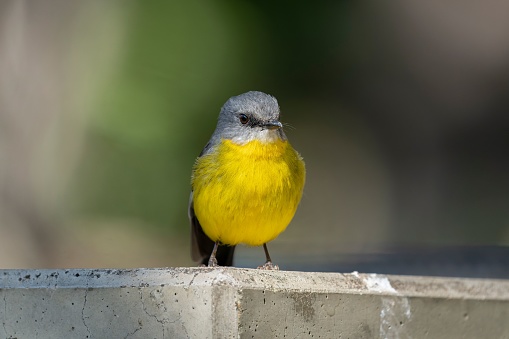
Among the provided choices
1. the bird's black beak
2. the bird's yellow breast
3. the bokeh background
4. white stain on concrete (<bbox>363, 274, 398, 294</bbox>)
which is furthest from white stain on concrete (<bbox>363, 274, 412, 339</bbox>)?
the bokeh background

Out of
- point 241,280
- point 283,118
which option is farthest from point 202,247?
point 283,118

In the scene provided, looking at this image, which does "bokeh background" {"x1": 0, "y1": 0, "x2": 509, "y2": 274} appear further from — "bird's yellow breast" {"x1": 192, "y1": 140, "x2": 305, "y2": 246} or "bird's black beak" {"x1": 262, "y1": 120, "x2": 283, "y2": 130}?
"bird's black beak" {"x1": 262, "y1": 120, "x2": 283, "y2": 130}

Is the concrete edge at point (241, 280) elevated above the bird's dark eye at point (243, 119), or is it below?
below

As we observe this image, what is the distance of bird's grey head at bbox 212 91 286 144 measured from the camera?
4.93m

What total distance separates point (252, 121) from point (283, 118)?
196 inches

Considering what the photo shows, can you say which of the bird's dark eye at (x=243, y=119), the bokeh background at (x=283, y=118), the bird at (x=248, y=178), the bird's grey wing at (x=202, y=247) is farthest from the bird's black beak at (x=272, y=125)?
the bokeh background at (x=283, y=118)

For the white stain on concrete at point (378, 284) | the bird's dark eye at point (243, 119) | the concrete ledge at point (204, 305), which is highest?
the bird's dark eye at point (243, 119)

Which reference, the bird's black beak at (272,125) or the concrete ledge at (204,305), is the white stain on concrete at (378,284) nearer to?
the concrete ledge at (204,305)

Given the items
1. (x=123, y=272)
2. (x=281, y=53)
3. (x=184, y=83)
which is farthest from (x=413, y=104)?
(x=123, y=272)

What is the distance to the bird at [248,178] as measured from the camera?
187 inches

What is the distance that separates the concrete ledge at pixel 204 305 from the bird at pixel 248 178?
0.99 m

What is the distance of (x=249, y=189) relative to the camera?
474 centimetres

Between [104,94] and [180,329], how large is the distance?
594cm

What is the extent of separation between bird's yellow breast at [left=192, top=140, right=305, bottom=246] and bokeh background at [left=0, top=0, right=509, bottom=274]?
1691mm
